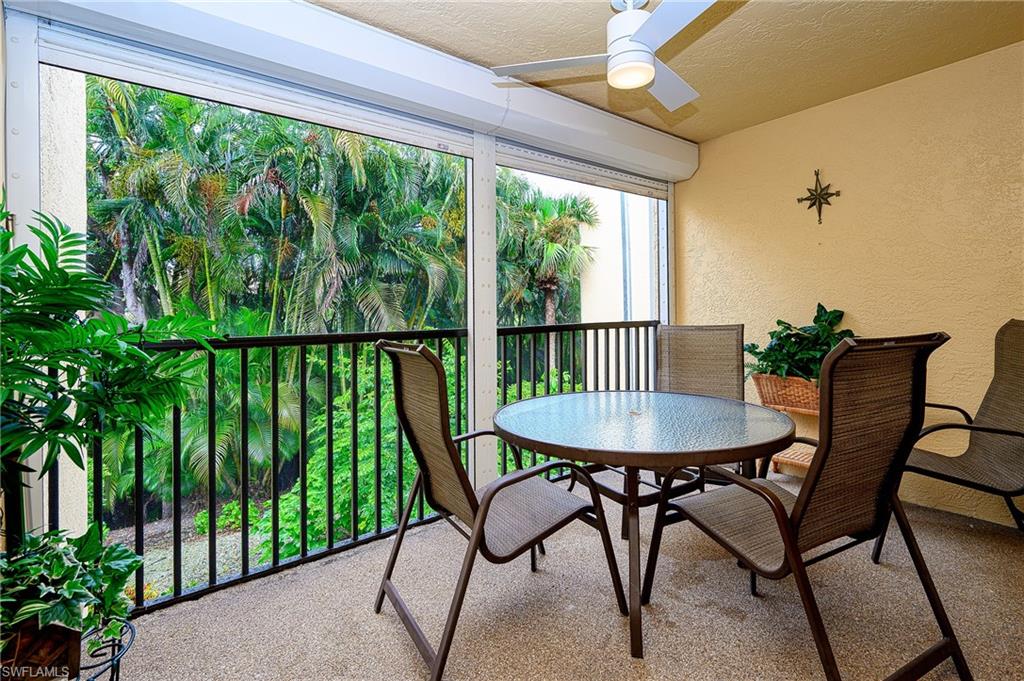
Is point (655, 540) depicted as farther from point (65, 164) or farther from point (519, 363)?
point (65, 164)

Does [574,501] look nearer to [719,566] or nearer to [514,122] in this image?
[719,566]

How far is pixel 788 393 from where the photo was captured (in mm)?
3098

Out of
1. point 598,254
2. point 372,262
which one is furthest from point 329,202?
point 598,254

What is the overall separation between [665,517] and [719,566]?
2.12ft

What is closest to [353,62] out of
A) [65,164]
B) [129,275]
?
[65,164]

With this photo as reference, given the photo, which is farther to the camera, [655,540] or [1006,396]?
[1006,396]

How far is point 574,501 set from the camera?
1.77 meters

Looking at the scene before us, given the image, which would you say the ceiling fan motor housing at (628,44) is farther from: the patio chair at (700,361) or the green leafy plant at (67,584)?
the green leafy plant at (67,584)

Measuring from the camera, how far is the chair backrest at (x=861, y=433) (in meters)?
1.28

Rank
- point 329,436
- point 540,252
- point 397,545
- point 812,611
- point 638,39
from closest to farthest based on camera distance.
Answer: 1. point 812,611
2. point 638,39
3. point 397,545
4. point 329,436
5. point 540,252

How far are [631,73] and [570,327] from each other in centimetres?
197

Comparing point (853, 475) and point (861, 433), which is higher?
point (861, 433)

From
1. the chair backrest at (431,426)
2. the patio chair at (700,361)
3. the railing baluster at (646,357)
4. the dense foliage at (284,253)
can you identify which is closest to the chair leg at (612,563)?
the chair backrest at (431,426)

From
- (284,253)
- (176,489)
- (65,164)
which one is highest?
(284,253)
